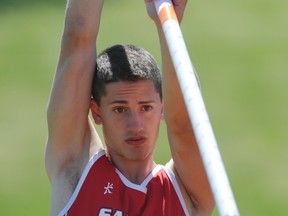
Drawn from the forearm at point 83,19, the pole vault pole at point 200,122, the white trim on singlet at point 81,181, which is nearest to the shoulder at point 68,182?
the white trim on singlet at point 81,181

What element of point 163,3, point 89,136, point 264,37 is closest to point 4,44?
point 264,37

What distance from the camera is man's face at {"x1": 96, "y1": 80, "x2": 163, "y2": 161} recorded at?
2641mm

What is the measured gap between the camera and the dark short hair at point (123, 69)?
8.86ft

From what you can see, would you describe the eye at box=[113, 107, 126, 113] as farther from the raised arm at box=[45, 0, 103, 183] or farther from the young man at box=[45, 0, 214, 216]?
the raised arm at box=[45, 0, 103, 183]

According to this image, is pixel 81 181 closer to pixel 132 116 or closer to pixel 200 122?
pixel 132 116

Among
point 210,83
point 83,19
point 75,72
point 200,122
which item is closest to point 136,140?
point 75,72

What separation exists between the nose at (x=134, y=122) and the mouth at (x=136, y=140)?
23 mm

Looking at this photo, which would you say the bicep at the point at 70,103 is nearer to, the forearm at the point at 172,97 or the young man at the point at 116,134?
the young man at the point at 116,134

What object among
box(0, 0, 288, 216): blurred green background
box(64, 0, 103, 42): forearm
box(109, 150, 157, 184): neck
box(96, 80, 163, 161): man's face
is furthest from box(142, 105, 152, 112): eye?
box(0, 0, 288, 216): blurred green background

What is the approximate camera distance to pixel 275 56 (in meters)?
5.12

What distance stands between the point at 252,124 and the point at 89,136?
1.92 m

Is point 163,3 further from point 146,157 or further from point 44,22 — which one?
point 44,22

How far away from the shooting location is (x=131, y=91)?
8.74 ft

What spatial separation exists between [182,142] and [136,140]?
145 mm
